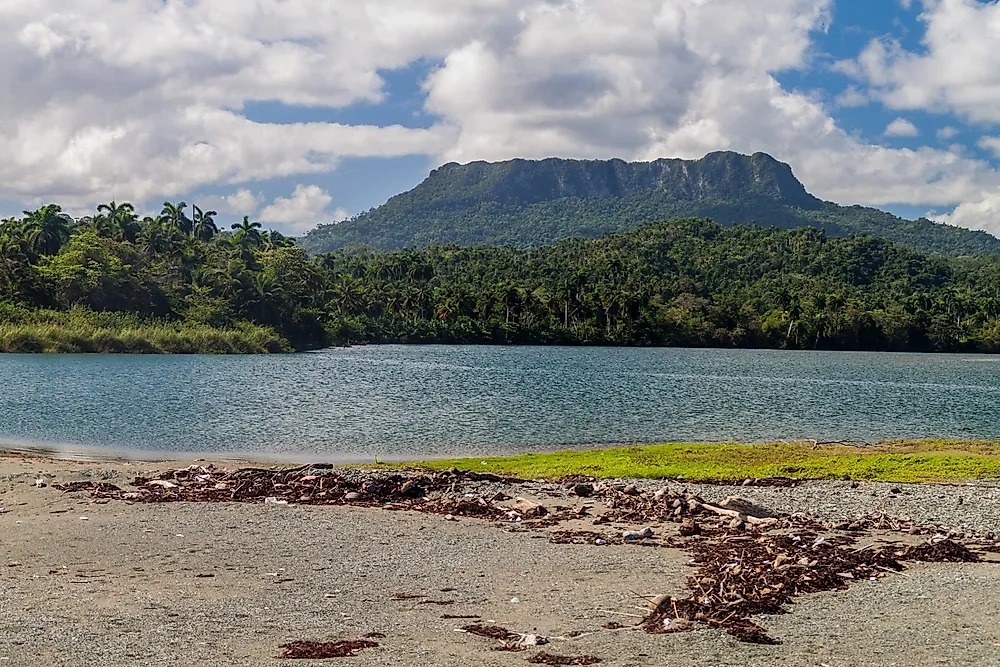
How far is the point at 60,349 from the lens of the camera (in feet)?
367

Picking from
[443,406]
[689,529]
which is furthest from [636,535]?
[443,406]

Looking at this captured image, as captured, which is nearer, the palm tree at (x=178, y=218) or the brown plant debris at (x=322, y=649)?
the brown plant debris at (x=322, y=649)

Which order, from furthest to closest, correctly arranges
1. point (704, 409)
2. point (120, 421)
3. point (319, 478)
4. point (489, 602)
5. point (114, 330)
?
point (114, 330), point (704, 409), point (120, 421), point (319, 478), point (489, 602)

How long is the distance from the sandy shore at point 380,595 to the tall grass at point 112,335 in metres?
99.7

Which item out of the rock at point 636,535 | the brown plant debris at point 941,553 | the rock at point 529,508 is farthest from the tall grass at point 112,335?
the brown plant debris at point 941,553

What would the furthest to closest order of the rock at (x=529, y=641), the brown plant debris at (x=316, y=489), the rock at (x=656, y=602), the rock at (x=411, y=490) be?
the rock at (x=411, y=490), the brown plant debris at (x=316, y=489), the rock at (x=656, y=602), the rock at (x=529, y=641)

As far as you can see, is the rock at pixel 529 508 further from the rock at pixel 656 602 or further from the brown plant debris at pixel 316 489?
the rock at pixel 656 602

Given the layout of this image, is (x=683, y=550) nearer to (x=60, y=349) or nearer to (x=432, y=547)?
(x=432, y=547)

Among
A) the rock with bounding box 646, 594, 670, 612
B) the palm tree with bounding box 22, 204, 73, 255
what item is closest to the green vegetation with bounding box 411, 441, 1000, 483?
the rock with bounding box 646, 594, 670, 612

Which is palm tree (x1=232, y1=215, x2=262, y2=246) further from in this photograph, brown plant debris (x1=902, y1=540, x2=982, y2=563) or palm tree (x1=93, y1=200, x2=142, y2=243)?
brown plant debris (x1=902, y1=540, x2=982, y2=563)

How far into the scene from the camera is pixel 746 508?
20.2 meters

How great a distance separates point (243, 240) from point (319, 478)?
173572mm

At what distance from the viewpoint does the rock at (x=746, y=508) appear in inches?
789

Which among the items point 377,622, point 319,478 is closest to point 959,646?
point 377,622
